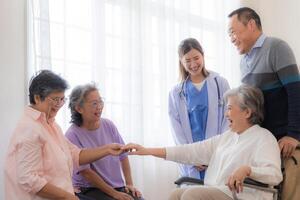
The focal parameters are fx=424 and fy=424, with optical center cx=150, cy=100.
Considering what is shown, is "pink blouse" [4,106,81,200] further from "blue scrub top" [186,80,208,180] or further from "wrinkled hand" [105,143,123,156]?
"blue scrub top" [186,80,208,180]

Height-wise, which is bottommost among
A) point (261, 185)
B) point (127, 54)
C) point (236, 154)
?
point (261, 185)

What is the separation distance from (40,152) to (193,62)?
126 centimetres

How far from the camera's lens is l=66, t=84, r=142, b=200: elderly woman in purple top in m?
2.28

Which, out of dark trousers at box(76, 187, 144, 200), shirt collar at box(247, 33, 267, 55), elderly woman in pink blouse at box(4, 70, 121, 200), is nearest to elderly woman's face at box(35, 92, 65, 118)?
elderly woman in pink blouse at box(4, 70, 121, 200)

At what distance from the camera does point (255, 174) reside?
1948mm

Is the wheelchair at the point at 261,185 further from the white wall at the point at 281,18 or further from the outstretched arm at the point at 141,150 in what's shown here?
the white wall at the point at 281,18

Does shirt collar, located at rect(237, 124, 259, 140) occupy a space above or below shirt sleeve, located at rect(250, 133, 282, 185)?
above

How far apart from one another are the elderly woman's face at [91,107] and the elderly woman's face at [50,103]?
1.16 feet

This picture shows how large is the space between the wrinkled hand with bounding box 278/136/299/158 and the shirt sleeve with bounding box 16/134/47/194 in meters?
1.17

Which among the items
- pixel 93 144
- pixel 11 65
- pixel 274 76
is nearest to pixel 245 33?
pixel 274 76

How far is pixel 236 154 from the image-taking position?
7.07 feet

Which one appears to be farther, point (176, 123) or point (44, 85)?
point (176, 123)

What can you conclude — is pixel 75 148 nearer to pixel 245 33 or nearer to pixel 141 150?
pixel 141 150

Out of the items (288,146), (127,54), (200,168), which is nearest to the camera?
(288,146)
